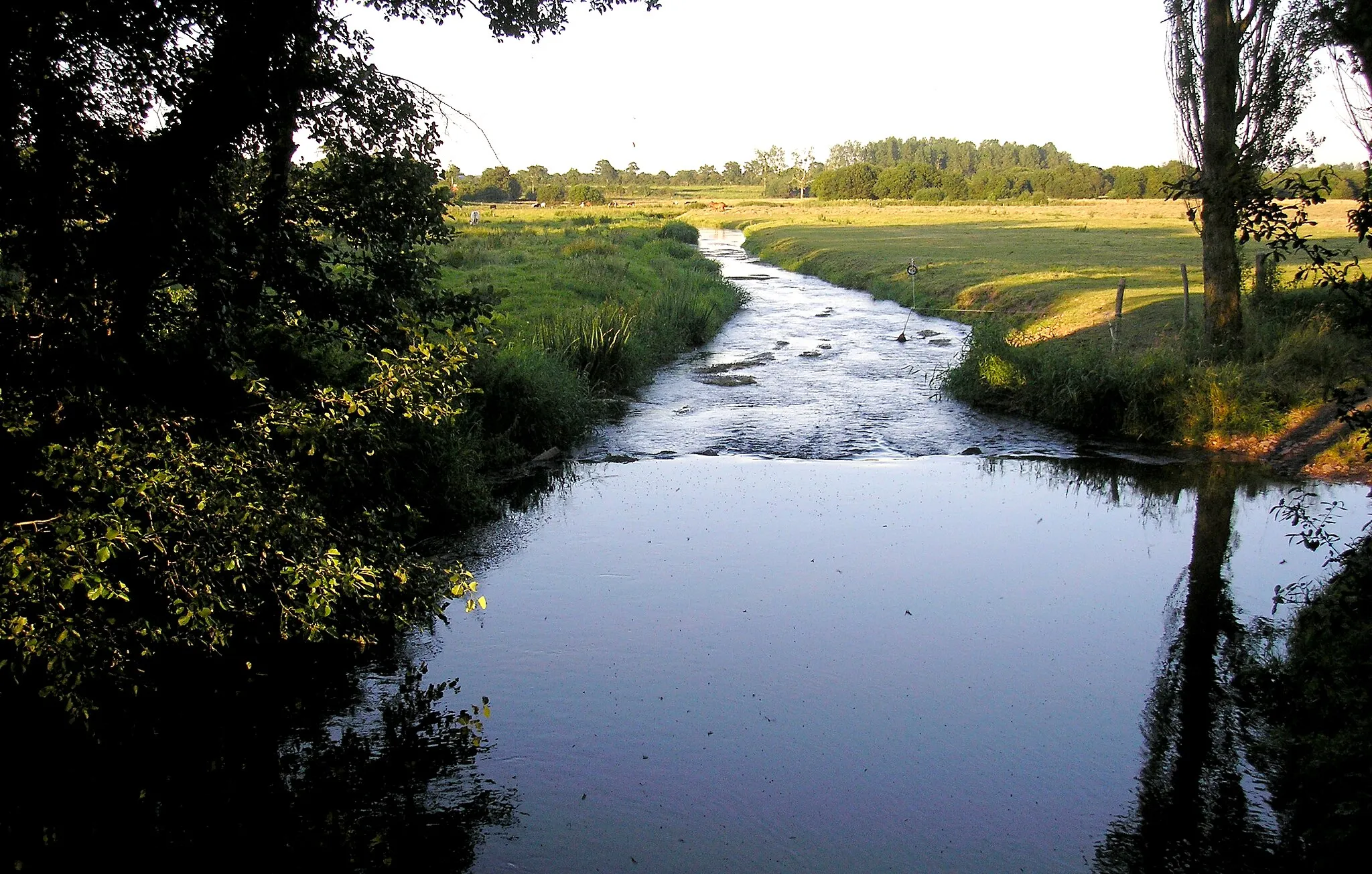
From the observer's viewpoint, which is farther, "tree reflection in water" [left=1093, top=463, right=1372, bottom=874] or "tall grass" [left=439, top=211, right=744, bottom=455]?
"tall grass" [left=439, top=211, right=744, bottom=455]

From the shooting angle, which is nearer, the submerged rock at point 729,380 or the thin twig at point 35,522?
the thin twig at point 35,522

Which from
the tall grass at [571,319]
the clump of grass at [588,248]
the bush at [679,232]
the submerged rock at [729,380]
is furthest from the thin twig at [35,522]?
the bush at [679,232]

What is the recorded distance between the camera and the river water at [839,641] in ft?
17.8

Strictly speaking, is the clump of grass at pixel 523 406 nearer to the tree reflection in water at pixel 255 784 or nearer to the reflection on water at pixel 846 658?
the reflection on water at pixel 846 658

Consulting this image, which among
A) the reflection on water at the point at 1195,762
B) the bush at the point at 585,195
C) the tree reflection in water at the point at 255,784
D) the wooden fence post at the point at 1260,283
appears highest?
the bush at the point at 585,195

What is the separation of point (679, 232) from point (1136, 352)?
4364 centimetres

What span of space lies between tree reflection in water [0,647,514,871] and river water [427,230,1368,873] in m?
0.37

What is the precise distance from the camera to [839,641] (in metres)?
7.73

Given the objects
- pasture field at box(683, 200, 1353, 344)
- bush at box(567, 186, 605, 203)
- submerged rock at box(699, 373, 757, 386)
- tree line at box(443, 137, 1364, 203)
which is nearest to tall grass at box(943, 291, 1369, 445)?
pasture field at box(683, 200, 1353, 344)

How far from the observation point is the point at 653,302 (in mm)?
24344

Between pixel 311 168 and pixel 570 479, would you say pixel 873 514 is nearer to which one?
pixel 570 479

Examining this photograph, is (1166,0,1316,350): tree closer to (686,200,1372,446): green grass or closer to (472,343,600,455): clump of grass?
(686,200,1372,446): green grass

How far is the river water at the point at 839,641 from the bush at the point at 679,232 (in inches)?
1648

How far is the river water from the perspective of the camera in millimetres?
5422
